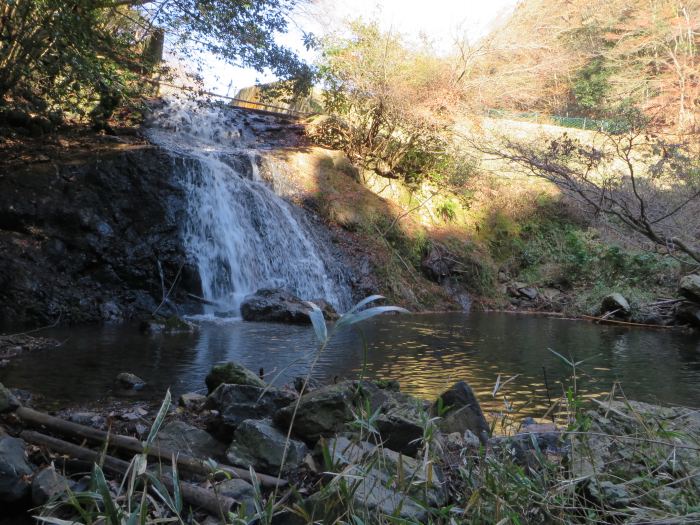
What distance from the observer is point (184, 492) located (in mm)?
2400

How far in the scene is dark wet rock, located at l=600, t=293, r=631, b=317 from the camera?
48.5 feet

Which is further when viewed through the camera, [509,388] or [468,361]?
[468,361]

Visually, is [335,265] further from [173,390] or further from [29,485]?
[29,485]

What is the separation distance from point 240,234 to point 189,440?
9454mm

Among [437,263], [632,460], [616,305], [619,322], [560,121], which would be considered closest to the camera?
[632,460]

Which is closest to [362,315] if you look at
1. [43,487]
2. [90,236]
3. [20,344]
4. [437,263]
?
[43,487]

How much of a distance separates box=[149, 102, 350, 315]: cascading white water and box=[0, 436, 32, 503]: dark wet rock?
27.9 feet

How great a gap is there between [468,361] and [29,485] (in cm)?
572

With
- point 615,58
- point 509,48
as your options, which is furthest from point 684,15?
point 509,48

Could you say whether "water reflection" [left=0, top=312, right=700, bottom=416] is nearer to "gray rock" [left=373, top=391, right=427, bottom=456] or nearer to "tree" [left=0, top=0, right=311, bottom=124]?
"gray rock" [left=373, top=391, right=427, bottom=456]

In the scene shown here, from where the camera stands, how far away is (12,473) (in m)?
2.81

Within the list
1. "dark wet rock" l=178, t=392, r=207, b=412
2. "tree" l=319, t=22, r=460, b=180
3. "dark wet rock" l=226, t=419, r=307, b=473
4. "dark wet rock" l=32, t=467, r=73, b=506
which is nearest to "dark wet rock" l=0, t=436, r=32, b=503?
"dark wet rock" l=32, t=467, r=73, b=506

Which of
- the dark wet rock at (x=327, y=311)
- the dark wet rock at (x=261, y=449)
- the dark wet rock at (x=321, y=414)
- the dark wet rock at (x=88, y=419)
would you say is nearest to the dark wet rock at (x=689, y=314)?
the dark wet rock at (x=327, y=311)

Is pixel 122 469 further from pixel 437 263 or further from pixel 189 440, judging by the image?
pixel 437 263
